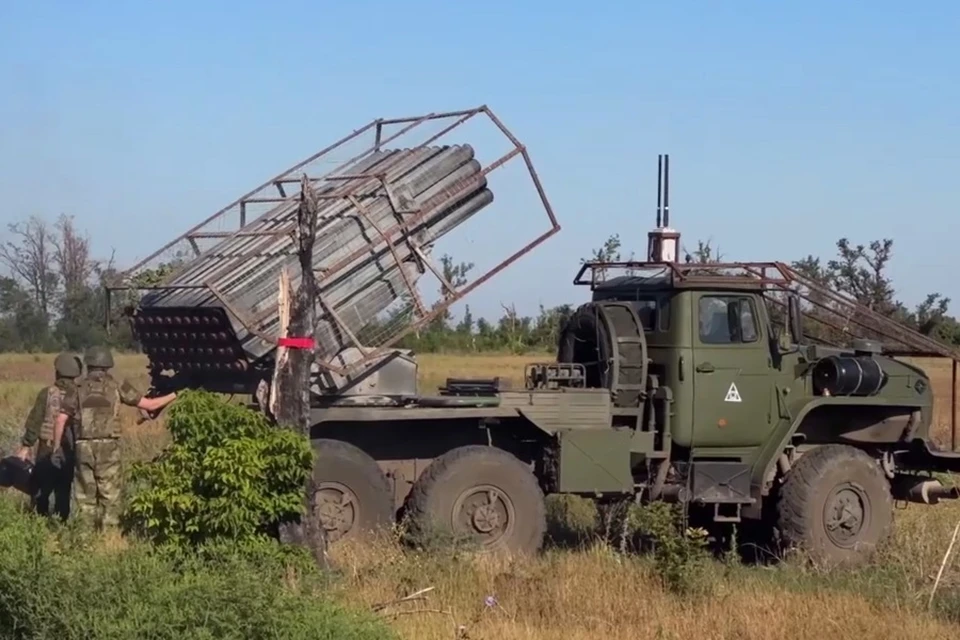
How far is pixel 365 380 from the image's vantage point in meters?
12.8

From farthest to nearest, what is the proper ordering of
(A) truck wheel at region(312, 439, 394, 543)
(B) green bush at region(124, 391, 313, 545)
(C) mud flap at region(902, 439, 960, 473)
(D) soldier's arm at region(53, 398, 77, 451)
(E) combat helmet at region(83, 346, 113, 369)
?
1. (C) mud flap at region(902, 439, 960, 473)
2. (D) soldier's arm at region(53, 398, 77, 451)
3. (E) combat helmet at region(83, 346, 113, 369)
4. (A) truck wheel at region(312, 439, 394, 543)
5. (B) green bush at region(124, 391, 313, 545)

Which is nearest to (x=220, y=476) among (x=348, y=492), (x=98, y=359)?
(x=348, y=492)

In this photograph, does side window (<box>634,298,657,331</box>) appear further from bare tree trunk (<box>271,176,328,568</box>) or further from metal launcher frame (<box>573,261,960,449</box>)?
bare tree trunk (<box>271,176,328,568</box>)

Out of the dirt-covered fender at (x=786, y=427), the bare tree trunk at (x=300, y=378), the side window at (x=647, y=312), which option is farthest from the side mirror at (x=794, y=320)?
the bare tree trunk at (x=300, y=378)

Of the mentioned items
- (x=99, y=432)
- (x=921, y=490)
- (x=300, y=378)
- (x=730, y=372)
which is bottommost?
(x=921, y=490)

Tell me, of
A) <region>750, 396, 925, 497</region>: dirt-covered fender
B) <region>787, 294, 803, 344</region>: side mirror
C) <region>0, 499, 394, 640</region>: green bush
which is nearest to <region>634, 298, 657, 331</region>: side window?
<region>787, 294, 803, 344</region>: side mirror

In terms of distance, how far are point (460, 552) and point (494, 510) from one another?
31.3 inches

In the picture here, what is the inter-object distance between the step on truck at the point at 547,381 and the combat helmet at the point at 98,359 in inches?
12.9

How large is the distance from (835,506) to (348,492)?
14.4ft

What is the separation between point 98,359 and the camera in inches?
510

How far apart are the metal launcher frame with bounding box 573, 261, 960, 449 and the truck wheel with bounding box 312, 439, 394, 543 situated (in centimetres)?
321

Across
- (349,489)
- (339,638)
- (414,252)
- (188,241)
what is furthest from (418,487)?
(339,638)

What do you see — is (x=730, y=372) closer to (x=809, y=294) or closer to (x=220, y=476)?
(x=809, y=294)

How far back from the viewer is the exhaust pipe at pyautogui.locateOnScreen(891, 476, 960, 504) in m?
14.2
